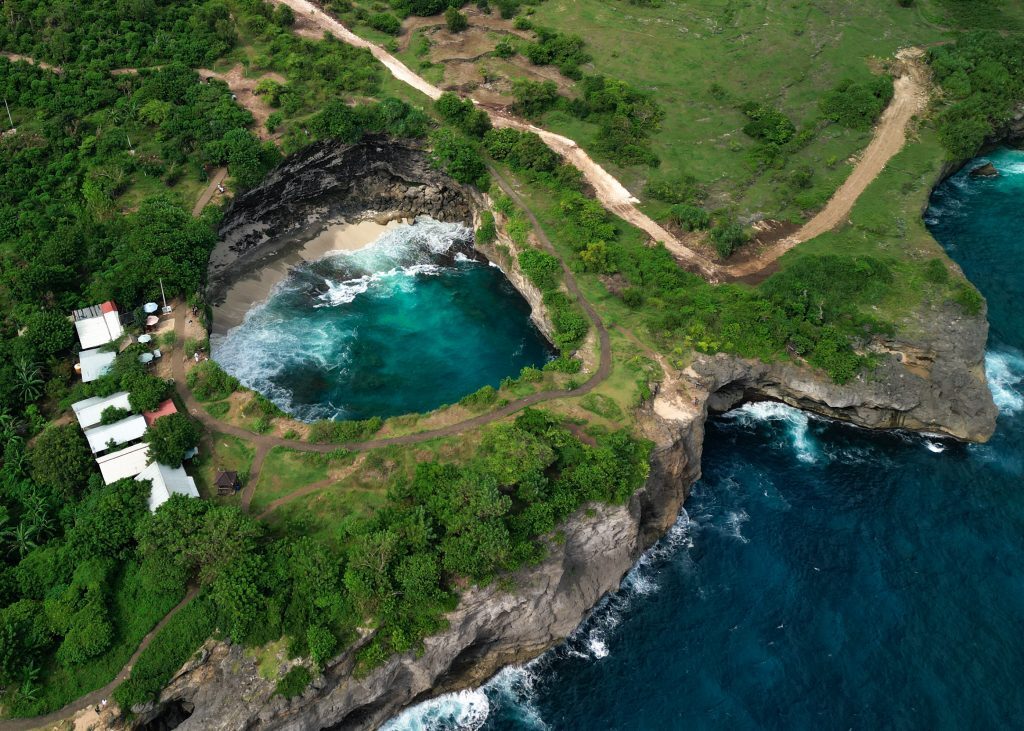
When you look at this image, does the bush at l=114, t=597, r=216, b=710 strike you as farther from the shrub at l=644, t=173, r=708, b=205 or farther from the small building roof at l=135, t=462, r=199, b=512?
the shrub at l=644, t=173, r=708, b=205

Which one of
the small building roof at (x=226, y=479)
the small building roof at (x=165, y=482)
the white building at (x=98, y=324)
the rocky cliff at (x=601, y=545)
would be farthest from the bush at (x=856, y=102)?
the small building roof at (x=165, y=482)

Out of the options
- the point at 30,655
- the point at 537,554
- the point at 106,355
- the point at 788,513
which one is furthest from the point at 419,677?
the point at 106,355

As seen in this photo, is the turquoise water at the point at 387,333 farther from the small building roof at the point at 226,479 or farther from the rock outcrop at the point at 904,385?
the rock outcrop at the point at 904,385

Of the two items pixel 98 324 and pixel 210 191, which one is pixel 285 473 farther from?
pixel 210 191

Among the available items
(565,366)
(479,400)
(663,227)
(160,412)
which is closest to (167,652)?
(160,412)

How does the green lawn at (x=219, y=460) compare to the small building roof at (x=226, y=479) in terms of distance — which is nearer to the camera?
the small building roof at (x=226, y=479)

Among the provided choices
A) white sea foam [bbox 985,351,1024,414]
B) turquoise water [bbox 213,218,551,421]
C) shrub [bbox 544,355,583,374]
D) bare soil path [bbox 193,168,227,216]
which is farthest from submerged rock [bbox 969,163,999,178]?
Answer: bare soil path [bbox 193,168,227,216]
